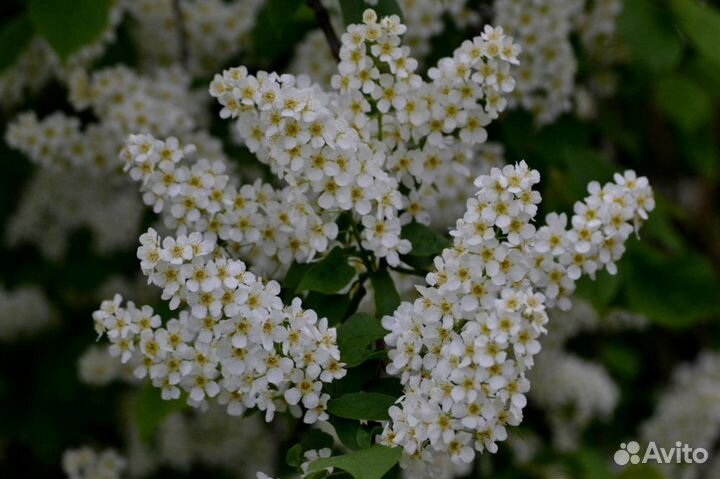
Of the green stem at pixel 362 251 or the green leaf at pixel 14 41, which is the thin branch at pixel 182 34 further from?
the green stem at pixel 362 251

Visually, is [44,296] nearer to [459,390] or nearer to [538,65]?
[538,65]

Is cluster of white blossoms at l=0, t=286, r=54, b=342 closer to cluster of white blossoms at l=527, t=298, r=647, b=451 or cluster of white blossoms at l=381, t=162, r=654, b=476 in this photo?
cluster of white blossoms at l=527, t=298, r=647, b=451

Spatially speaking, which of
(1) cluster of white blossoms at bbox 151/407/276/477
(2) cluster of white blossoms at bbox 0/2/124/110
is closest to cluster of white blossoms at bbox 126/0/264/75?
(2) cluster of white blossoms at bbox 0/2/124/110

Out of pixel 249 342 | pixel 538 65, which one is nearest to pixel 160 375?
pixel 249 342

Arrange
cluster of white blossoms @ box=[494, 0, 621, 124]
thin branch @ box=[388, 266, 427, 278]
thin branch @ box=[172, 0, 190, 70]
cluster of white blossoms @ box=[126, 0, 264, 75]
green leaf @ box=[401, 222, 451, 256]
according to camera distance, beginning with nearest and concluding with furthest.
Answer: green leaf @ box=[401, 222, 451, 256] → thin branch @ box=[388, 266, 427, 278] → cluster of white blossoms @ box=[494, 0, 621, 124] → thin branch @ box=[172, 0, 190, 70] → cluster of white blossoms @ box=[126, 0, 264, 75]

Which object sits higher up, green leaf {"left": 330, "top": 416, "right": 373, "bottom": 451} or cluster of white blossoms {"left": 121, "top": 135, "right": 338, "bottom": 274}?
cluster of white blossoms {"left": 121, "top": 135, "right": 338, "bottom": 274}

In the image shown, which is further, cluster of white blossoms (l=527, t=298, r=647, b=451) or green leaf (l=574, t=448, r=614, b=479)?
cluster of white blossoms (l=527, t=298, r=647, b=451)
